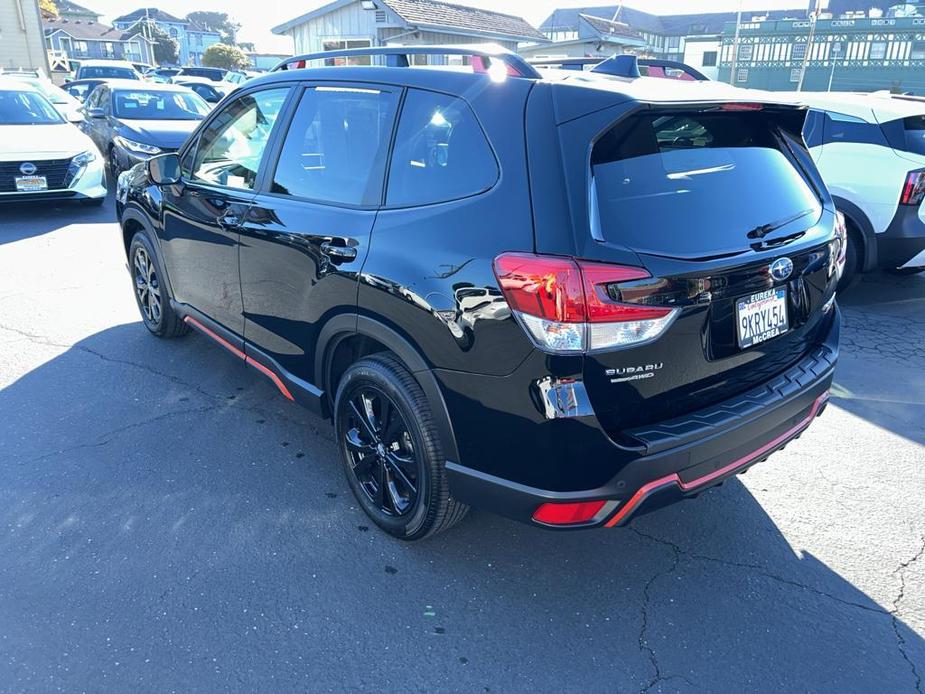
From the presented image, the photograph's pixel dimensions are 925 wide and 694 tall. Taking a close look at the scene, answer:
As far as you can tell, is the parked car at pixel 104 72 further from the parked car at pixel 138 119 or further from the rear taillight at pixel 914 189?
the rear taillight at pixel 914 189

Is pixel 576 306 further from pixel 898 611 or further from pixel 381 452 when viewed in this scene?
pixel 898 611

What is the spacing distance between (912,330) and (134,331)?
609 centimetres

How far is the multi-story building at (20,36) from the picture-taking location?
28.2 meters

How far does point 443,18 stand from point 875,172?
69.5 ft

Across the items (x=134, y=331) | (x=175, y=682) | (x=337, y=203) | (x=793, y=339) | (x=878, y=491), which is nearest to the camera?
(x=175, y=682)

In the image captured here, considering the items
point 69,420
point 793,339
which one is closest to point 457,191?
point 793,339

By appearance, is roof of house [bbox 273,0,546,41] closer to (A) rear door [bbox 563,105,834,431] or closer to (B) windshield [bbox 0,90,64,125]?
(B) windshield [bbox 0,90,64,125]

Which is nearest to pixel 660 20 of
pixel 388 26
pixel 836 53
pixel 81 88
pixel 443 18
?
pixel 836 53

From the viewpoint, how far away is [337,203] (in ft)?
10.1

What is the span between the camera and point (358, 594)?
2.78 metres

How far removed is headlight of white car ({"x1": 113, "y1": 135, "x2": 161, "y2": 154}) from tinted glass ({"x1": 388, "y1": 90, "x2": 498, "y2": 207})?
882 centimetres

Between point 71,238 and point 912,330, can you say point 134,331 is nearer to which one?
point 71,238

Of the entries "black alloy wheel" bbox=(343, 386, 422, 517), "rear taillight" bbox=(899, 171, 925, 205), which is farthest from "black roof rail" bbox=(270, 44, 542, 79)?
"rear taillight" bbox=(899, 171, 925, 205)

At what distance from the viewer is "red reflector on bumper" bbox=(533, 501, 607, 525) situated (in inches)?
92.4
